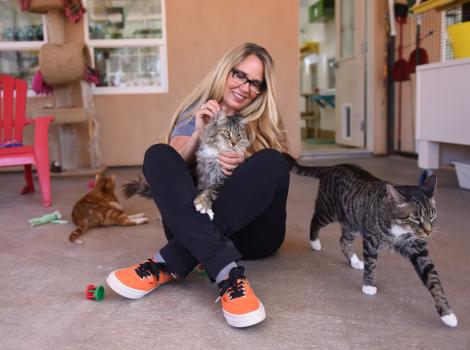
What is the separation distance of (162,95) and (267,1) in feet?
5.08

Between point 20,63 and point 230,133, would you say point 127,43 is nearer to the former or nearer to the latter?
point 20,63

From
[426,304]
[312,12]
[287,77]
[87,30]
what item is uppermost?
[312,12]

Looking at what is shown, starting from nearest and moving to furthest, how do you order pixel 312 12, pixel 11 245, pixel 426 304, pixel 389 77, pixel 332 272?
pixel 426 304 < pixel 332 272 < pixel 11 245 < pixel 389 77 < pixel 312 12

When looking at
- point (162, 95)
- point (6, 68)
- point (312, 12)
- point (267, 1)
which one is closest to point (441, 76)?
point (267, 1)

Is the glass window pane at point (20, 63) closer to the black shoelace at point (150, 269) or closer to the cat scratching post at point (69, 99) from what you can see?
the cat scratching post at point (69, 99)

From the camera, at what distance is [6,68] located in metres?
4.88

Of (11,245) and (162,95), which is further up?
(162,95)

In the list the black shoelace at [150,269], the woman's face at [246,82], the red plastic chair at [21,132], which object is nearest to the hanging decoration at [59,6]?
the red plastic chair at [21,132]

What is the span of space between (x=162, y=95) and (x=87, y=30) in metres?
1.03

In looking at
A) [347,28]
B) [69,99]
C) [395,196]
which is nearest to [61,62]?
[69,99]

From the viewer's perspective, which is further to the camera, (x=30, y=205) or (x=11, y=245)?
(x=30, y=205)

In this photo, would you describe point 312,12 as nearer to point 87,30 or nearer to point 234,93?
point 87,30

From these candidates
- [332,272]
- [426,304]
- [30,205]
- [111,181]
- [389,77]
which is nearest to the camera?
[426,304]

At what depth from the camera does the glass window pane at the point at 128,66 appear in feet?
16.3
